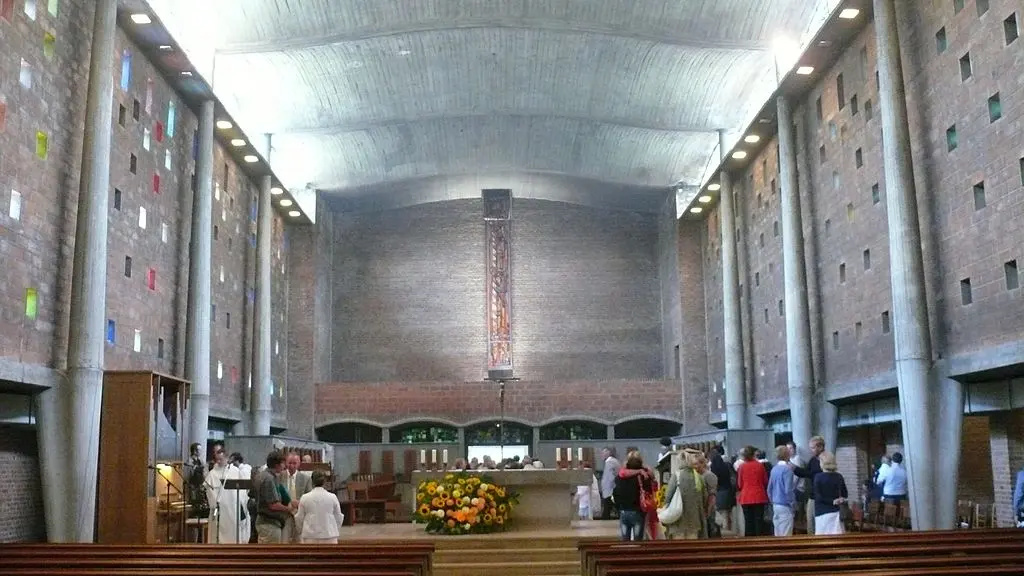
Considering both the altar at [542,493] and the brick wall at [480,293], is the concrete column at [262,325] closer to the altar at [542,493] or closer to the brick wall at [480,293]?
→ the brick wall at [480,293]

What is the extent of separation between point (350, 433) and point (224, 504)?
20.4 meters

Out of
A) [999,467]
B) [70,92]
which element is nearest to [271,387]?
[70,92]

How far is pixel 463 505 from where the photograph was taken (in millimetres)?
13297

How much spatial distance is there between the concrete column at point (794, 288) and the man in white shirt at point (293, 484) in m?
12.4

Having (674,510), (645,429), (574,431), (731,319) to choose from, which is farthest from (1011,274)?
(574,431)

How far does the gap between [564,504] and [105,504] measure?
704cm

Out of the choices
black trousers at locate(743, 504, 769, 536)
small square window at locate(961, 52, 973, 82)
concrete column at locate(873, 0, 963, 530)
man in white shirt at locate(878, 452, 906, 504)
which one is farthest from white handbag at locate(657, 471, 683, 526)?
small square window at locate(961, 52, 973, 82)

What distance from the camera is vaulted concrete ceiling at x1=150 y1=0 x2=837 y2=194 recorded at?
969 inches

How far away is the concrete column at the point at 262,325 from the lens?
1203 inches

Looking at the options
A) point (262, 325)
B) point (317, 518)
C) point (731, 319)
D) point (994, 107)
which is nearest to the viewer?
point (317, 518)

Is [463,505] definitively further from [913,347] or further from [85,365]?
[913,347]

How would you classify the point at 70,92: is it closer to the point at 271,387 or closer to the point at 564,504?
the point at 564,504

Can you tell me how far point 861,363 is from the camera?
21.5 m

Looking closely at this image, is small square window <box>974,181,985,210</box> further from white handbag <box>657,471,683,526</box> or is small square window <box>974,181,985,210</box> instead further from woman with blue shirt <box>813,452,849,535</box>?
white handbag <box>657,471,683,526</box>
